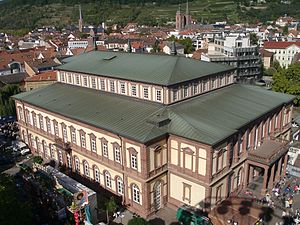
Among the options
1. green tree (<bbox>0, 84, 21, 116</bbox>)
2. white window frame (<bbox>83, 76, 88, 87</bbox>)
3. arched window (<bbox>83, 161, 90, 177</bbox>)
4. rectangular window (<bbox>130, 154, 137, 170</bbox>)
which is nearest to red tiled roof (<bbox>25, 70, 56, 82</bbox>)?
green tree (<bbox>0, 84, 21, 116</bbox>)

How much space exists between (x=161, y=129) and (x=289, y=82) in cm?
5075

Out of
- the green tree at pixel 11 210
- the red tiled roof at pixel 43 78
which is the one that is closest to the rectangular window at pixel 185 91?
the green tree at pixel 11 210

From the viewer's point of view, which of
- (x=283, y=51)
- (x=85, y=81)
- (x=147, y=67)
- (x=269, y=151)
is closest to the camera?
(x=269, y=151)

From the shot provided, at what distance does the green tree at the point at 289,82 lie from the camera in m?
74.4

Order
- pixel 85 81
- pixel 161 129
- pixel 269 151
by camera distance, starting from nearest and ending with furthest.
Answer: pixel 161 129
pixel 269 151
pixel 85 81

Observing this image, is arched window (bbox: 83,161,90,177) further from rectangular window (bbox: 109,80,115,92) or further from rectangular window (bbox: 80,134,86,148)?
rectangular window (bbox: 109,80,115,92)

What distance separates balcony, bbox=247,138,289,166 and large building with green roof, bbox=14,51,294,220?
12 centimetres

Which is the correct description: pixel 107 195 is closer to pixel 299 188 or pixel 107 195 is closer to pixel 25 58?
pixel 299 188

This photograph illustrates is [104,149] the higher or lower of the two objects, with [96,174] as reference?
higher

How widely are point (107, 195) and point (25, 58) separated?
92.0 meters

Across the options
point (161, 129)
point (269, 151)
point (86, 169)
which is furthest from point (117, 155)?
point (269, 151)

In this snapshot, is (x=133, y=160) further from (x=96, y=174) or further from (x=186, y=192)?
(x=96, y=174)

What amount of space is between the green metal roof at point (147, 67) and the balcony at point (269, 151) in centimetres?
1161

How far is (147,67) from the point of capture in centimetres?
4434
